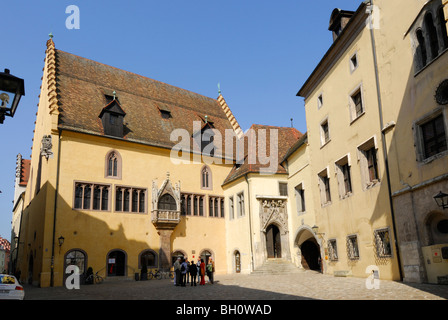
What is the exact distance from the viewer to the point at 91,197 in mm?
26734

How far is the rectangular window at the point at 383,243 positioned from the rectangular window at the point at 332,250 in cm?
419

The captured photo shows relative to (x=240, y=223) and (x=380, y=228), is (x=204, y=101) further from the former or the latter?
(x=380, y=228)

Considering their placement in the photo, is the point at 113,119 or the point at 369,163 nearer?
the point at 369,163

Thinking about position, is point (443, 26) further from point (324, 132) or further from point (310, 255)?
point (310, 255)

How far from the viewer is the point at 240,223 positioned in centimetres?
3106

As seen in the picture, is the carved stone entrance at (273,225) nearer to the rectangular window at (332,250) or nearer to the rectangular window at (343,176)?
the rectangular window at (332,250)

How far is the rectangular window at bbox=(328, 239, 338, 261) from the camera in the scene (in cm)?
2122

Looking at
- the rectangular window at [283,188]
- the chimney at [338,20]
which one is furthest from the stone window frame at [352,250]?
the chimney at [338,20]

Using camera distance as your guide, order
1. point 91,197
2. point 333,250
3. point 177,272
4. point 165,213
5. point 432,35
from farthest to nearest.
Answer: point 165,213, point 91,197, point 333,250, point 177,272, point 432,35

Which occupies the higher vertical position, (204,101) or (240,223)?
(204,101)

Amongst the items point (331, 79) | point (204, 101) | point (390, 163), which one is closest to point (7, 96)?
point (390, 163)

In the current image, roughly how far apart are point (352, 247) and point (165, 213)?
14.4m

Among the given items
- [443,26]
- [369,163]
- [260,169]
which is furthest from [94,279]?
A: [443,26]

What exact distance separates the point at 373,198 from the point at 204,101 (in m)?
25.7
